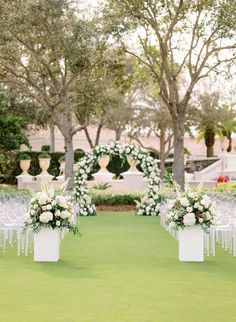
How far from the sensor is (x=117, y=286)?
10211 mm

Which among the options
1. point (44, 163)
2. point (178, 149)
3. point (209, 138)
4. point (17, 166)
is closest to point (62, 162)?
point (44, 163)

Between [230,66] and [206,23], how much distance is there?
89.2 inches

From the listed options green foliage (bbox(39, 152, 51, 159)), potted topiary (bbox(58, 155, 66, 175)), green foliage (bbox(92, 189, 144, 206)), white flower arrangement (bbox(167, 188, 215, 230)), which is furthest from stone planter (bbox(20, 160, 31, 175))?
white flower arrangement (bbox(167, 188, 215, 230))

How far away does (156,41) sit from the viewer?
31.2m

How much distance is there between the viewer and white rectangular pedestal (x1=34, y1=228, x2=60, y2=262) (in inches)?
507

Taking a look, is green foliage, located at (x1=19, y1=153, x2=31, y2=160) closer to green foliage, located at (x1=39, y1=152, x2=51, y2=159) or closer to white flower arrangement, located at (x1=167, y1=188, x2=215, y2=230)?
green foliage, located at (x1=39, y1=152, x2=51, y2=159)

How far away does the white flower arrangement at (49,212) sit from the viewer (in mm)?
12812

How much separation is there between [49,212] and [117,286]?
2888 millimetres

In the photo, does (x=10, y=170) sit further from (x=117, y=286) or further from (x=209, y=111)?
(x=117, y=286)

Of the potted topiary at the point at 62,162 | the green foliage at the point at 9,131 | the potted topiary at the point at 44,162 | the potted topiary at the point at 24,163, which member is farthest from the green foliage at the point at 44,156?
the green foliage at the point at 9,131

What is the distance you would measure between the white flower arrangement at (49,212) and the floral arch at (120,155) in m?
12.0

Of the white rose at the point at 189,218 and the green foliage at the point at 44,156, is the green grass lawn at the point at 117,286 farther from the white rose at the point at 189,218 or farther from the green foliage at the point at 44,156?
the green foliage at the point at 44,156

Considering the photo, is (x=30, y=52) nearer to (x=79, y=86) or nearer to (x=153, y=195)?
(x=79, y=86)

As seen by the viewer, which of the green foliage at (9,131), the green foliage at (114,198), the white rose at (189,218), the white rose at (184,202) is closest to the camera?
the white rose at (189,218)
